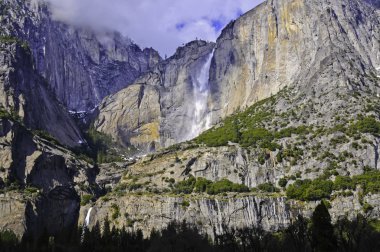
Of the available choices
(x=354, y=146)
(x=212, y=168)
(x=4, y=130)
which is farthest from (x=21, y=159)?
(x=354, y=146)

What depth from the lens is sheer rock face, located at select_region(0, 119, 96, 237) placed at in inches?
5374

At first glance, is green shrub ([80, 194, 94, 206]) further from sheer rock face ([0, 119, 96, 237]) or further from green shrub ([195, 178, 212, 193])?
green shrub ([195, 178, 212, 193])

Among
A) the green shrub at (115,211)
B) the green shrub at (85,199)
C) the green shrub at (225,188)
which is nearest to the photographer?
the green shrub at (115,211)

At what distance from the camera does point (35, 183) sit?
152 metres

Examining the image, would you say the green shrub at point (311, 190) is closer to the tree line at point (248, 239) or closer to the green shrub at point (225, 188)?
the tree line at point (248, 239)

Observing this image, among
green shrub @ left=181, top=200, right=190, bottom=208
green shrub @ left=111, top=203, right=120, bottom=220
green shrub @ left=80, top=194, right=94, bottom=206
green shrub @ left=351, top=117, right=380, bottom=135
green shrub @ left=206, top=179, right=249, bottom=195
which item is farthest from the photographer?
green shrub @ left=80, top=194, right=94, bottom=206

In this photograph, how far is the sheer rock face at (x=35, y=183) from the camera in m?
136

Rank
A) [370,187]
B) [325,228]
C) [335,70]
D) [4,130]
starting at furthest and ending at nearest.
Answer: [335,70] < [4,130] < [370,187] < [325,228]

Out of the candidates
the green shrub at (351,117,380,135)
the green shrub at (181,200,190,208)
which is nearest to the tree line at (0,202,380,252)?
the green shrub at (181,200,190,208)

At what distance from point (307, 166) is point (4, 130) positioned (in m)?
85.8

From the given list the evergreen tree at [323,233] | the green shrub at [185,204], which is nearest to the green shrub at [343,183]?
the green shrub at [185,204]

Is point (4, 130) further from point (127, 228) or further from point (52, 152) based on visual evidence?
point (127, 228)

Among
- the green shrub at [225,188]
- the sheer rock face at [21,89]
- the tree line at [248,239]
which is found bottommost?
the tree line at [248,239]

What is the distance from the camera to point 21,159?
154 meters
